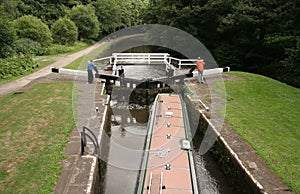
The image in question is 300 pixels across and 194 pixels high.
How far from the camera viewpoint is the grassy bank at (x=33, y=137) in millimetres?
6340

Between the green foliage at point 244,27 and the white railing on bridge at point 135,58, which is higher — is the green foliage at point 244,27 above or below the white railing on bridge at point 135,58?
above

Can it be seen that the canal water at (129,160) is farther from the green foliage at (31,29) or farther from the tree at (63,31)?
the tree at (63,31)

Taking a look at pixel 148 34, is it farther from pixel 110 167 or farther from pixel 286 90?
pixel 110 167

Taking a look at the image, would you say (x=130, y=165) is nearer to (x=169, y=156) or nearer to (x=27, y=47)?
(x=169, y=156)

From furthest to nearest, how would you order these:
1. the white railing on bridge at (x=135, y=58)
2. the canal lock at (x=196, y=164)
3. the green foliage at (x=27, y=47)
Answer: the green foliage at (x=27, y=47) < the white railing on bridge at (x=135, y=58) < the canal lock at (x=196, y=164)

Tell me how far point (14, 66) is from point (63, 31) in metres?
16.0

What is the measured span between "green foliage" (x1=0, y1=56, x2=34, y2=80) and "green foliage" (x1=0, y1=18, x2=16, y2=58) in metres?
1.25

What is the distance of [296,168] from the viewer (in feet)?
23.3

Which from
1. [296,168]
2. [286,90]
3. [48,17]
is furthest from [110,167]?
[48,17]

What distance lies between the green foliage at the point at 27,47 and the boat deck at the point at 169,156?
1684 centimetres

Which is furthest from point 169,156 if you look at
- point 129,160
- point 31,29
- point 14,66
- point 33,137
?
point 31,29

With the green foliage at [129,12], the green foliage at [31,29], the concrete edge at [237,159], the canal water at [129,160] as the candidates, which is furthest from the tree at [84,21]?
the concrete edge at [237,159]

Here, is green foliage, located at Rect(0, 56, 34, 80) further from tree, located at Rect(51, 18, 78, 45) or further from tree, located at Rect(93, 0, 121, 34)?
tree, located at Rect(93, 0, 121, 34)

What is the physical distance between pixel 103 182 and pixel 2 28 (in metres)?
15.9
